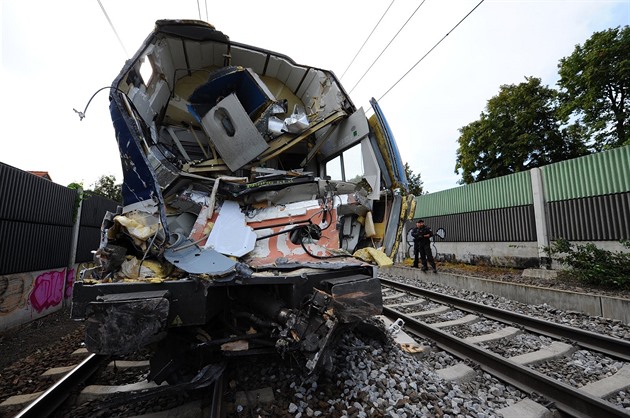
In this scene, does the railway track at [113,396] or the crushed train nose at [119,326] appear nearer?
the crushed train nose at [119,326]

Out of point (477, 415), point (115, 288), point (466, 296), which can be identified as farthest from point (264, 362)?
point (466, 296)

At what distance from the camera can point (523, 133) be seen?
18.7m

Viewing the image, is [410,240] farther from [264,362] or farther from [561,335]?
[264,362]

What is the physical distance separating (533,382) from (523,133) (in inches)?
814

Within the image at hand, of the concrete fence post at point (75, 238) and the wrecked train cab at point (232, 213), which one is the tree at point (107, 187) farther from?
the wrecked train cab at point (232, 213)

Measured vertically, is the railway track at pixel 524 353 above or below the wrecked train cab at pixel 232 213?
below

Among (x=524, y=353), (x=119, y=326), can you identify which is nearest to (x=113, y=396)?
(x=119, y=326)

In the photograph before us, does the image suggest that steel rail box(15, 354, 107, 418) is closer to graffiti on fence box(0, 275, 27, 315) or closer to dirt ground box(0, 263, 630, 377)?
dirt ground box(0, 263, 630, 377)

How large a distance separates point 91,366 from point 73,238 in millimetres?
5360

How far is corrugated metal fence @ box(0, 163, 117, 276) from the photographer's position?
5.35m

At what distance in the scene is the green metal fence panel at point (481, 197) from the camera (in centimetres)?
981

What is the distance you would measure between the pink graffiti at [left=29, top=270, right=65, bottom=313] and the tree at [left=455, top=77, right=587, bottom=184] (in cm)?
2287

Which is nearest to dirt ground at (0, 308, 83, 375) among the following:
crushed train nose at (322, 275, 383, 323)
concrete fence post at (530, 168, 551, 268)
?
crushed train nose at (322, 275, 383, 323)

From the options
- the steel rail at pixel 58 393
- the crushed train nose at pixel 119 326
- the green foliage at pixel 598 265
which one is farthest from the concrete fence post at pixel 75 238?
the green foliage at pixel 598 265
